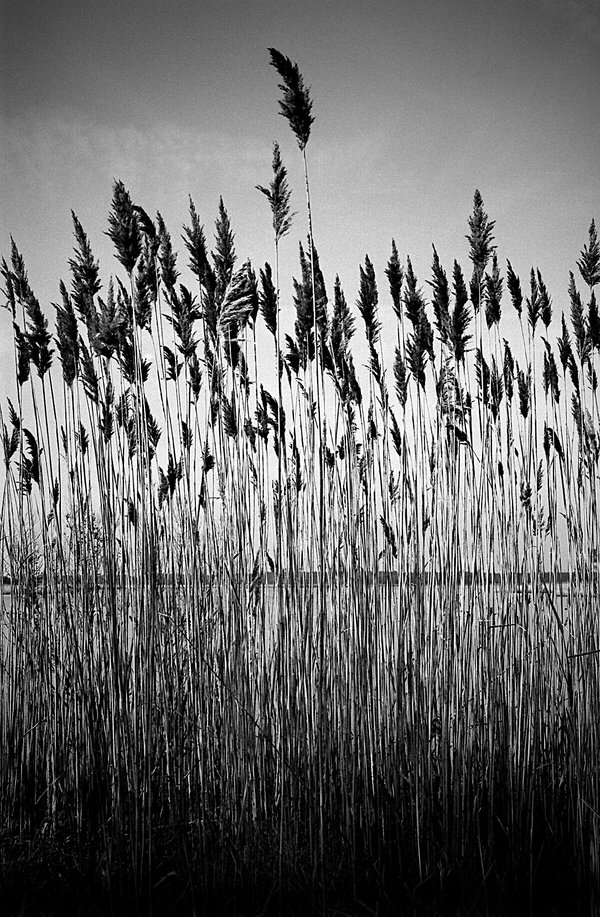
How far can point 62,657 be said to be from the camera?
1.97m

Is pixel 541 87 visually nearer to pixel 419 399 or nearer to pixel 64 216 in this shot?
pixel 419 399

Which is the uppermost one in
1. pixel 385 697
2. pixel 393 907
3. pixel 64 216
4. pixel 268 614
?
pixel 64 216

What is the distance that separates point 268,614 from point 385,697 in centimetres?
42

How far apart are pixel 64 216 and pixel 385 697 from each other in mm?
1777

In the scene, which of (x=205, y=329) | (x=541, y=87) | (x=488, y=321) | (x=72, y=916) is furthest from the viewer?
(x=541, y=87)

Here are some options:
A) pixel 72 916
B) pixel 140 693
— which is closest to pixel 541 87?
pixel 140 693

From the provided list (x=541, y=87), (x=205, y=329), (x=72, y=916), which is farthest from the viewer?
(x=541, y=87)

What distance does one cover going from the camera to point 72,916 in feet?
4.91

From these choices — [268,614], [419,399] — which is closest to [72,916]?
[268,614]

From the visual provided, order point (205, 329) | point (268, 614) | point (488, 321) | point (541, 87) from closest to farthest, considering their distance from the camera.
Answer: point (205, 329)
point (268, 614)
point (488, 321)
point (541, 87)

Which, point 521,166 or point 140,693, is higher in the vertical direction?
point 521,166

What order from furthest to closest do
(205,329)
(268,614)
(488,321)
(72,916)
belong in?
1. (488,321)
2. (268,614)
3. (205,329)
4. (72,916)

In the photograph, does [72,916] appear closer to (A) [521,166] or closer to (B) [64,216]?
(B) [64,216]

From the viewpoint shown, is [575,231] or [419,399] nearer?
[419,399]
